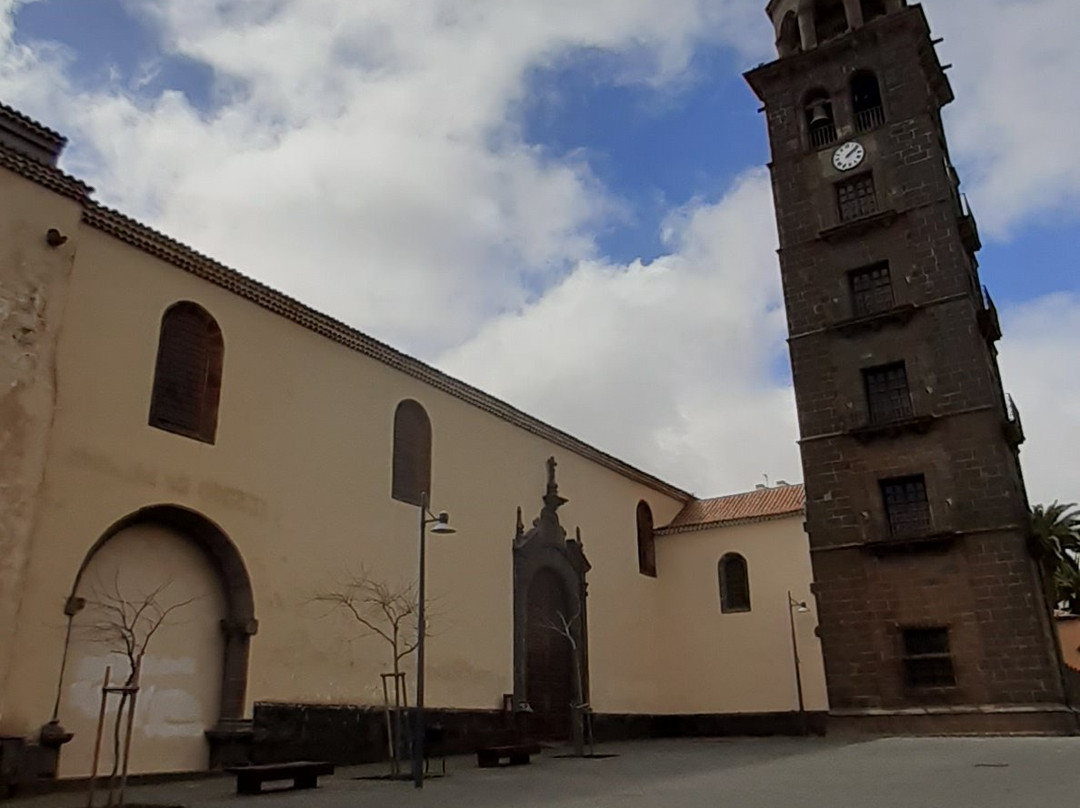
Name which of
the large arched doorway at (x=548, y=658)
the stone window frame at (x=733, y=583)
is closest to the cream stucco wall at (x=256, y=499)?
the large arched doorway at (x=548, y=658)

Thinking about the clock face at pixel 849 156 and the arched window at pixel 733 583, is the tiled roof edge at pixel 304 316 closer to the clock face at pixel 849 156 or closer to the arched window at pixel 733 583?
the arched window at pixel 733 583

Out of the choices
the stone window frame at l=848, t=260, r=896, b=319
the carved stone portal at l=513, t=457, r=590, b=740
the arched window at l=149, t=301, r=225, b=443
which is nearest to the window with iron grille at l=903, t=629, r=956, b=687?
the carved stone portal at l=513, t=457, r=590, b=740

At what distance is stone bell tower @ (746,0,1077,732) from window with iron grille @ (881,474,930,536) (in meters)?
0.03

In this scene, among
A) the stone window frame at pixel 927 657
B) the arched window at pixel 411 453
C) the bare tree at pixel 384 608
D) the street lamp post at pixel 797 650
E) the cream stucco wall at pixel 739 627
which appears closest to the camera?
the bare tree at pixel 384 608

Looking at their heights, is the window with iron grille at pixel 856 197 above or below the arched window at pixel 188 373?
above

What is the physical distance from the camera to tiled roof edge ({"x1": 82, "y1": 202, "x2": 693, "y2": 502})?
47.8ft

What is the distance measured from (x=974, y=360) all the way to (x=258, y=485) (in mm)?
15441

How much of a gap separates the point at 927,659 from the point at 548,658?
336 inches

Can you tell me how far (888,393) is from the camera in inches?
868

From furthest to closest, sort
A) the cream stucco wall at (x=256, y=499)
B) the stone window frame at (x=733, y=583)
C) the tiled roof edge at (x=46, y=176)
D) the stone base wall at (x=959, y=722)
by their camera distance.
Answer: the stone window frame at (x=733, y=583) → the stone base wall at (x=959, y=722) → the tiled roof edge at (x=46, y=176) → the cream stucco wall at (x=256, y=499)

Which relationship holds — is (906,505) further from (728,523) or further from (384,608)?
(384,608)

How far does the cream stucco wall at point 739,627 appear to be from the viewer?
25484 mm

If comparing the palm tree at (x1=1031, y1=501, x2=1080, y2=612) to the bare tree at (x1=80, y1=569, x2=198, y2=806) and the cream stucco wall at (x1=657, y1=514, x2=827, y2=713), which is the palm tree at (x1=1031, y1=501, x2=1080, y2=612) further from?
the bare tree at (x1=80, y1=569, x2=198, y2=806)

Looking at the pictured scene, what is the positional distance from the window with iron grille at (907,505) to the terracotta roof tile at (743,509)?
4.72 metres
